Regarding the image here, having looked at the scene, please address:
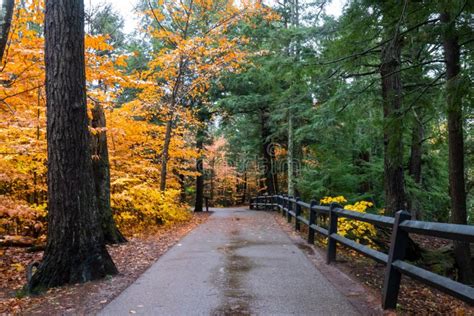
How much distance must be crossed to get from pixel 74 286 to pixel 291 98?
Result: 39.8 ft

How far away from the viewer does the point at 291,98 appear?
15.7m

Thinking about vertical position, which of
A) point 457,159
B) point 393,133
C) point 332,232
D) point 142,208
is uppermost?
point 393,133

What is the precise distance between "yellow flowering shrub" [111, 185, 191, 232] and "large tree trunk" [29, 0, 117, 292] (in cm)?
581

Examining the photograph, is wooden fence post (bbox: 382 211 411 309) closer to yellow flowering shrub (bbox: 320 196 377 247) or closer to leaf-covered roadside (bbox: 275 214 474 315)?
leaf-covered roadside (bbox: 275 214 474 315)

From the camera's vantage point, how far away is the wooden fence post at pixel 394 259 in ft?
13.5

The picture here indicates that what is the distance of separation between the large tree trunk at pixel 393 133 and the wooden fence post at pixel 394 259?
442 centimetres

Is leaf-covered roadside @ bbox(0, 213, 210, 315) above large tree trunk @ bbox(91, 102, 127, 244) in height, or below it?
below

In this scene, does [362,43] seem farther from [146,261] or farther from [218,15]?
[218,15]

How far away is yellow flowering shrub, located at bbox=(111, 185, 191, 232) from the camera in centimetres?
1232

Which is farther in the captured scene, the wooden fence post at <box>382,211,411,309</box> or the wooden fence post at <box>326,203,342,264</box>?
the wooden fence post at <box>326,203,342,264</box>

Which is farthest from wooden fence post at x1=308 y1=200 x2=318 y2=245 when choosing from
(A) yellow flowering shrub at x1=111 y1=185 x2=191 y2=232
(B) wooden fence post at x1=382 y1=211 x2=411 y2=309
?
(A) yellow flowering shrub at x1=111 y1=185 x2=191 y2=232

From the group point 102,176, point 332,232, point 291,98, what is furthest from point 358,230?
point 291,98

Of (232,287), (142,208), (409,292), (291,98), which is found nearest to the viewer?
(232,287)

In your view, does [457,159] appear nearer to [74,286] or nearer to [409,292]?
[409,292]
